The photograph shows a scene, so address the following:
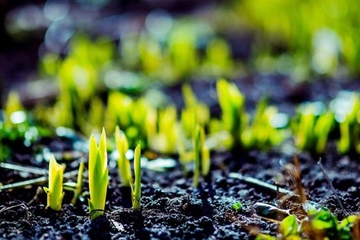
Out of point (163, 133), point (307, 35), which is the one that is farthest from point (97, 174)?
point (307, 35)

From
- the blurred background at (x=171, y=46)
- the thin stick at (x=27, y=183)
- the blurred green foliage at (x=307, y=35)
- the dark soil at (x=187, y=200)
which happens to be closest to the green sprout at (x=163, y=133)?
the dark soil at (x=187, y=200)

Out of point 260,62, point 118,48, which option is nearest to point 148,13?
point 118,48

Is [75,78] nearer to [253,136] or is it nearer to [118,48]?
[253,136]

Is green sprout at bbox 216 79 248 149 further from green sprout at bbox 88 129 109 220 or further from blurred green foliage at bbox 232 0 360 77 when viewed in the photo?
blurred green foliage at bbox 232 0 360 77

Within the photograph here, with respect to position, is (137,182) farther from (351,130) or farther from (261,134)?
(351,130)

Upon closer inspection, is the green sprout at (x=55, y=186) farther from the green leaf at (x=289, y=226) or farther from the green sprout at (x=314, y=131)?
the green sprout at (x=314, y=131)
